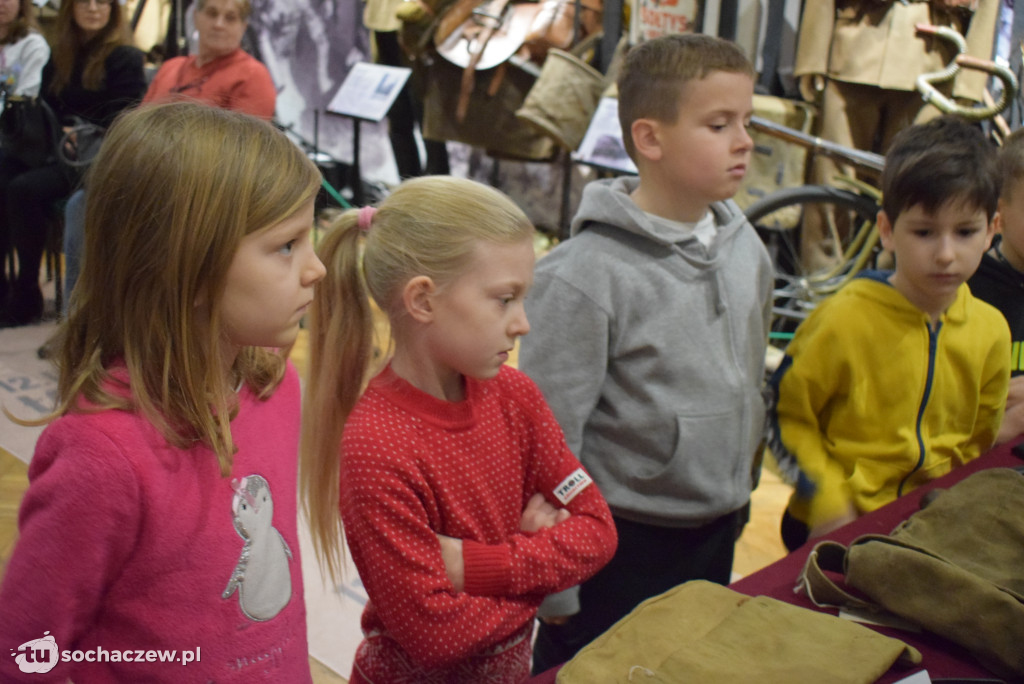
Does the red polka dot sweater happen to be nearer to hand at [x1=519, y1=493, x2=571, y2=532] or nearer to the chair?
hand at [x1=519, y1=493, x2=571, y2=532]

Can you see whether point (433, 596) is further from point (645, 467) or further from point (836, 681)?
point (645, 467)

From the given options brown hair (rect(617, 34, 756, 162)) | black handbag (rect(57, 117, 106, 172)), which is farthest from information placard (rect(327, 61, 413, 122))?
brown hair (rect(617, 34, 756, 162))

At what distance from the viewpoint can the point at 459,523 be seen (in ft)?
3.97

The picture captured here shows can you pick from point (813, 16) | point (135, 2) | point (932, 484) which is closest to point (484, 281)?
point (932, 484)

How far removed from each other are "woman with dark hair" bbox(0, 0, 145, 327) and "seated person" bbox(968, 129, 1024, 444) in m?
2.09

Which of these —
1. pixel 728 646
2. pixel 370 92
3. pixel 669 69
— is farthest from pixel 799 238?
pixel 728 646

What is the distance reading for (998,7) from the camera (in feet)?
7.52

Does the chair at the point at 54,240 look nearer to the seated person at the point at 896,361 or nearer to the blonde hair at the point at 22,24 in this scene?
the blonde hair at the point at 22,24

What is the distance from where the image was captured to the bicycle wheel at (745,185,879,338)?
3646 millimetres

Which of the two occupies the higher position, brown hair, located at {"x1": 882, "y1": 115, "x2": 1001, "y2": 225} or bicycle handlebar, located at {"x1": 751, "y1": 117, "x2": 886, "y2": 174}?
brown hair, located at {"x1": 882, "y1": 115, "x2": 1001, "y2": 225}

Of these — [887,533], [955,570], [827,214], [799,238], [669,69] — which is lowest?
[799,238]

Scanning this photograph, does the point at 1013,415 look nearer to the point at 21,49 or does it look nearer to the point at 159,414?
the point at 159,414

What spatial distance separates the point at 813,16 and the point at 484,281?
3.58 m

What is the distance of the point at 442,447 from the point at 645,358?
53 centimetres
